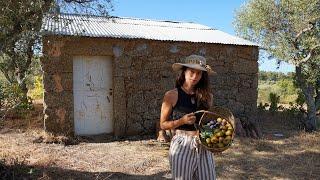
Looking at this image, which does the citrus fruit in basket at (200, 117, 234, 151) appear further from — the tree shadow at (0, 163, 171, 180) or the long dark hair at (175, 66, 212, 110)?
the tree shadow at (0, 163, 171, 180)

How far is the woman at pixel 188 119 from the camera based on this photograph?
10.6ft

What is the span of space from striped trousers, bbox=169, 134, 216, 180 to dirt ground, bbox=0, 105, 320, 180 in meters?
2.94

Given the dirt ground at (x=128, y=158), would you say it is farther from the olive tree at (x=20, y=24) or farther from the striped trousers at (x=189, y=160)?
the striped trousers at (x=189, y=160)

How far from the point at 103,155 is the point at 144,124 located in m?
2.15

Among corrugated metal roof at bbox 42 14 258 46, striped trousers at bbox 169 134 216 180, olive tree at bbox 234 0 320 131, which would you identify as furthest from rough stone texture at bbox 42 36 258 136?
Result: striped trousers at bbox 169 134 216 180

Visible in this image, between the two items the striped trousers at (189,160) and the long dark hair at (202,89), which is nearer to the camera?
the striped trousers at (189,160)

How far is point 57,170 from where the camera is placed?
614cm

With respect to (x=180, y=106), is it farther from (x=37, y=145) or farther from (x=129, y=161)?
(x=37, y=145)

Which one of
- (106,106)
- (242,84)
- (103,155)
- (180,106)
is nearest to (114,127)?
(106,106)

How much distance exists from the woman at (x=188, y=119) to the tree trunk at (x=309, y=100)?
8.94 meters

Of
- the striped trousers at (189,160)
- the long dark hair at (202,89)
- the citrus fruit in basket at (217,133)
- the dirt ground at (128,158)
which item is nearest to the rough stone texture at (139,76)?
the dirt ground at (128,158)

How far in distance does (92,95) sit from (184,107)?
19.6 ft

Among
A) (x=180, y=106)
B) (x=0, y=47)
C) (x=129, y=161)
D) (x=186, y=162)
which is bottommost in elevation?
(x=129, y=161)

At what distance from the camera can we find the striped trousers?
324 cm
